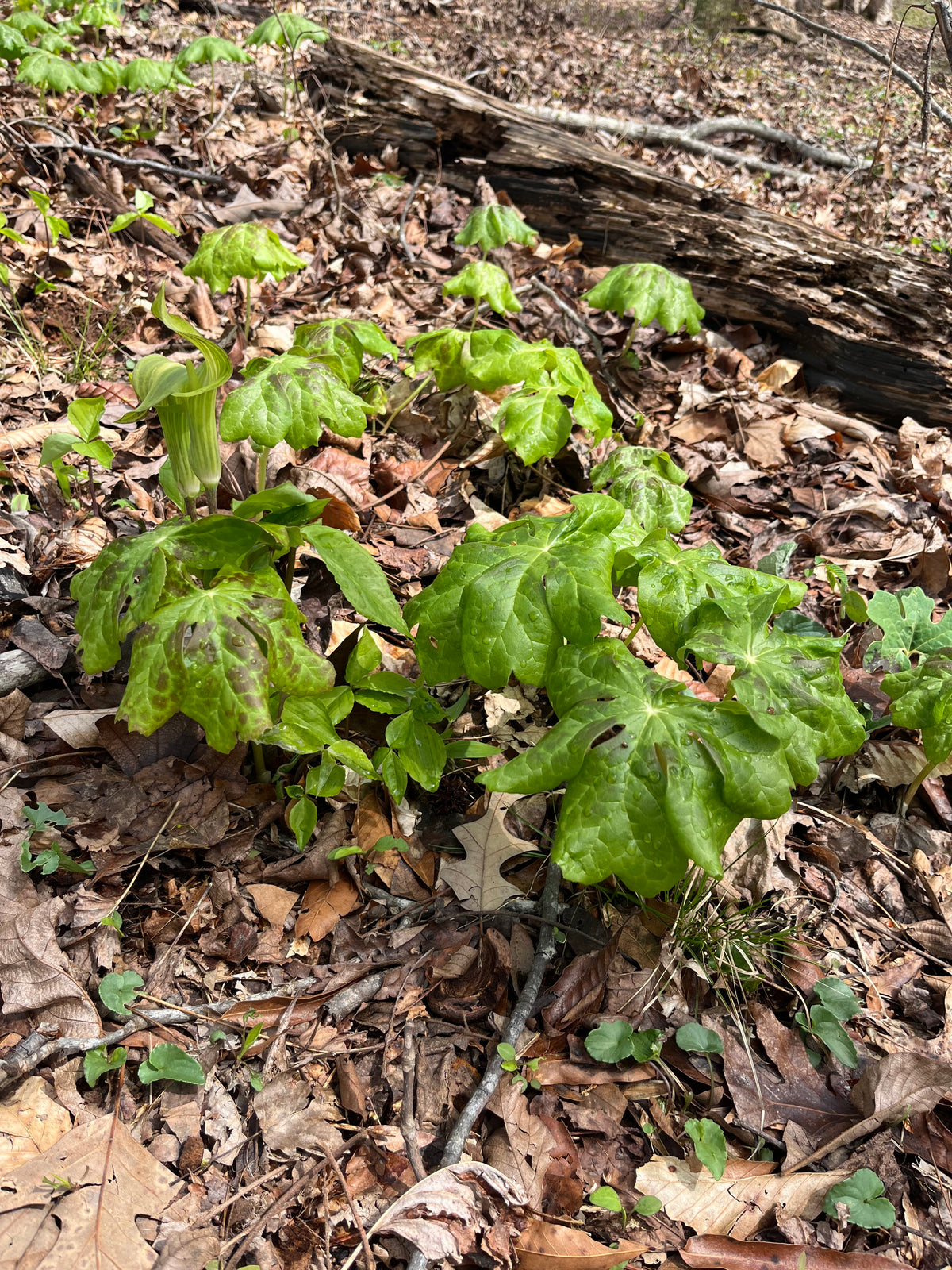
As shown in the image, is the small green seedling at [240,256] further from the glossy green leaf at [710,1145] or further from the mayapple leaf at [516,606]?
the glossy green leaf at [710,1145]

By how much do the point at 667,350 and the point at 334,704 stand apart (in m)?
2.96

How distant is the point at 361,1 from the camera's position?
338 inches

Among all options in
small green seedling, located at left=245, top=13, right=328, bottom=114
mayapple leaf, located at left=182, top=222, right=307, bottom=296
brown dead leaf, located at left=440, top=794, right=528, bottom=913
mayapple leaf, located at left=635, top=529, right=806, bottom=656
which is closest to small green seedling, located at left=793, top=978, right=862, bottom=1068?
brown dead leaf, located at left=440, top=794, right=528, bottom=913

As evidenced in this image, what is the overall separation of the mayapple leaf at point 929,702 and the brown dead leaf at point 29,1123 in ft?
6.51

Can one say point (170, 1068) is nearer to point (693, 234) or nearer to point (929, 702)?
point (929, 702)

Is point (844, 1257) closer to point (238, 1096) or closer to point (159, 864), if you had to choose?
point (238, 1096)

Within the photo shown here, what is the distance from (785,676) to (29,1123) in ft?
5.48

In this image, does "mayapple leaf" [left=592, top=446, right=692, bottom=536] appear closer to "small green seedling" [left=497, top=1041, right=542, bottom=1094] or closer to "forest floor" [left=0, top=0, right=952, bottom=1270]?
"forest floor" [left=0, top=0, right=952, bottom=1270]

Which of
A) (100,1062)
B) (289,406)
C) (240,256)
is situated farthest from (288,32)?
(100,1062)

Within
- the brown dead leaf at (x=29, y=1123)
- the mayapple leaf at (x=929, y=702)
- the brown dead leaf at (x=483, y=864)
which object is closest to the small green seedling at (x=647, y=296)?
the mayapple leaf at (x=929, y=702)

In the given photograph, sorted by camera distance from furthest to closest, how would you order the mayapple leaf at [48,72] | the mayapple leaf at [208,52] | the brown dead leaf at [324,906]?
the mayapple leaf at [208,52] → the mayapple leaf at [48,72] → the brown dead leaf at [324,906]

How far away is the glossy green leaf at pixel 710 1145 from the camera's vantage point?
5.21ft

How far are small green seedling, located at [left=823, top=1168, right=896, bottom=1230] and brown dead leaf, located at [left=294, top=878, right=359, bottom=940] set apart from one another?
1128 mm

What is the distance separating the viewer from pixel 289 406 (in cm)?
213
